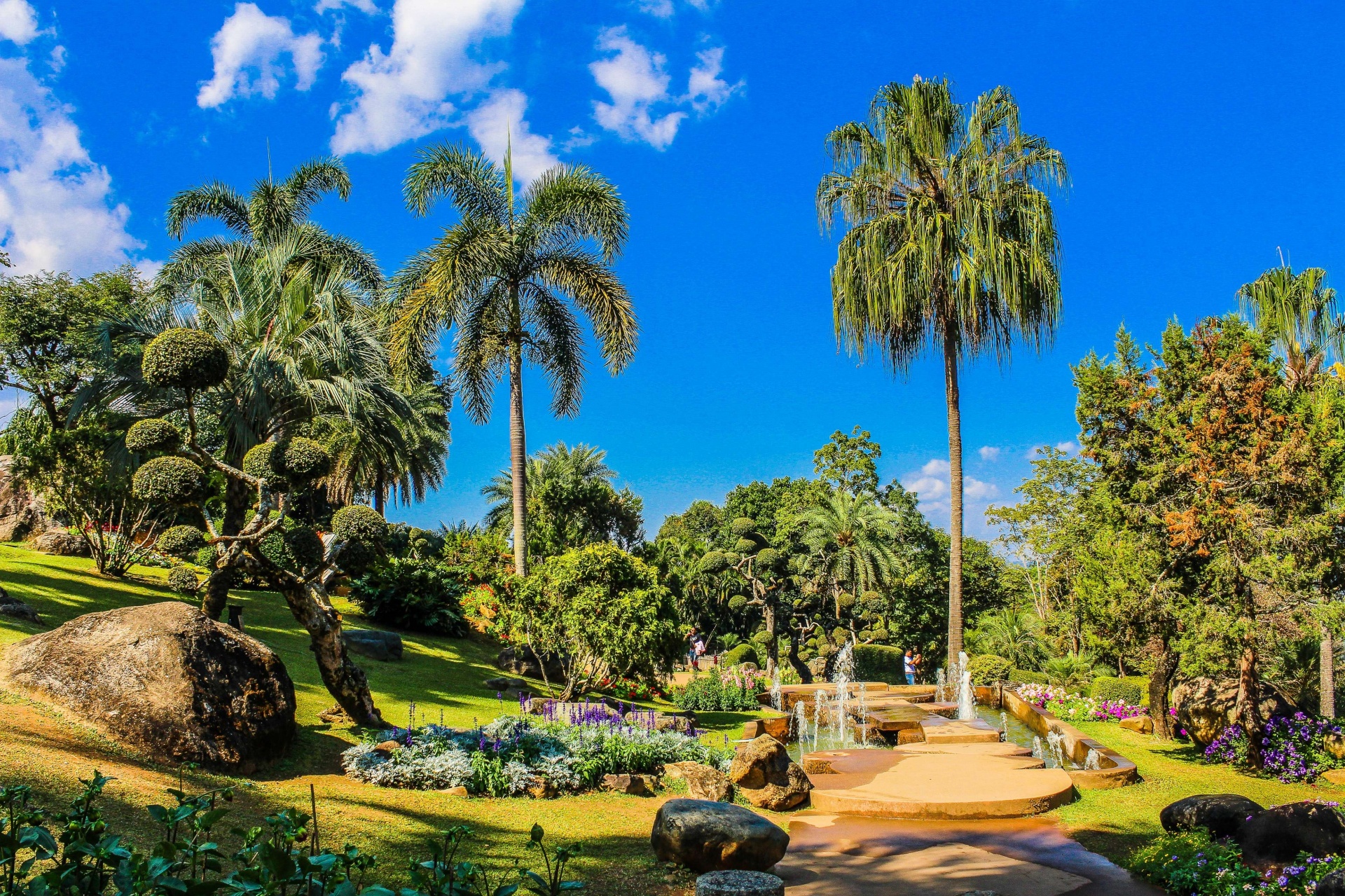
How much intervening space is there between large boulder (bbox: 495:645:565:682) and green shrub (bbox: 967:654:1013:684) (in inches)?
416

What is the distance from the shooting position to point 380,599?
19438 mm

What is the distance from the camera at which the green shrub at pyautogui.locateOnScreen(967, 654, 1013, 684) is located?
21219 millimetres

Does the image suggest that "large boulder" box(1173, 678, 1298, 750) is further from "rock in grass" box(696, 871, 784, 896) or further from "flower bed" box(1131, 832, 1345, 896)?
"rock in grass" box(696, 871, 784, 896)

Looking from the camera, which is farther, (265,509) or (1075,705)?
(1075,705)

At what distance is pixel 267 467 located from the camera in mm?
9609

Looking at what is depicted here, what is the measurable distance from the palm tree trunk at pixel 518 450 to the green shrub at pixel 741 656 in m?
12.2

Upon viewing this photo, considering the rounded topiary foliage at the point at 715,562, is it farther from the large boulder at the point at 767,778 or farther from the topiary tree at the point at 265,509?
the topiary tree at the point at 265,509

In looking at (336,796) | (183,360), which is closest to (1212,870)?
(336,796)

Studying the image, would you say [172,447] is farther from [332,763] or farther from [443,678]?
[443,678]

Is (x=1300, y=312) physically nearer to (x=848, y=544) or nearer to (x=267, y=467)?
(x=848, y=544)

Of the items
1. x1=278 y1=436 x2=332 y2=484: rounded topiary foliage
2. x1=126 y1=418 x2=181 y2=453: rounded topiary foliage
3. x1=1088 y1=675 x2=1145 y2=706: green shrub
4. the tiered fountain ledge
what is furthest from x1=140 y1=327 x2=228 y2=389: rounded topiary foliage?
x1=1088 y1=675 x2=1145 y2=706: green shrub

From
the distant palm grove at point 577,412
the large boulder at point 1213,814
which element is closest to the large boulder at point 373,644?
the distant palm grove at point 577,412

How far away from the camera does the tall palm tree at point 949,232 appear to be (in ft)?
59.2

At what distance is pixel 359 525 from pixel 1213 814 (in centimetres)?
892
